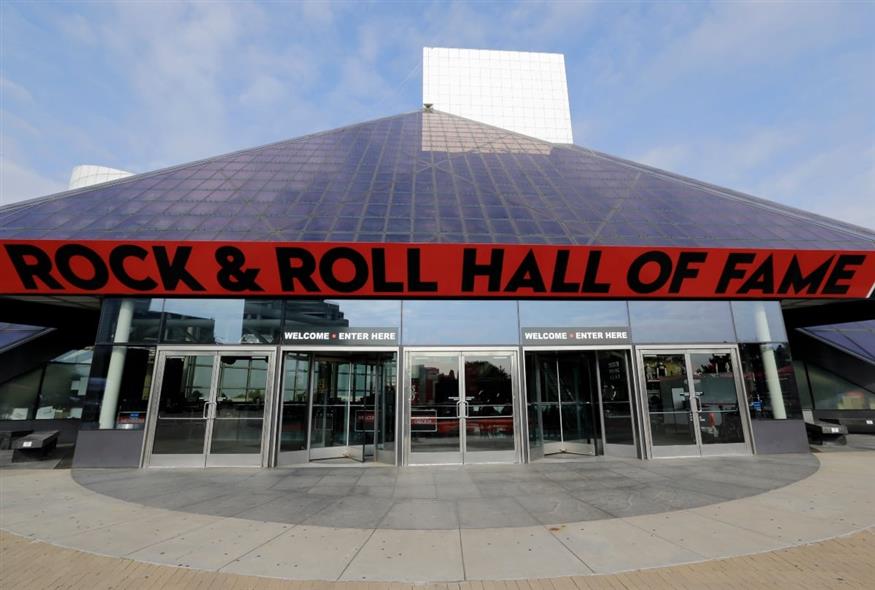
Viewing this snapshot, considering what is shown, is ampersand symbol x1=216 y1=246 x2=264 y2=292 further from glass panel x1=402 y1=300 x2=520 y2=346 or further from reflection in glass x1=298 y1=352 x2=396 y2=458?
glass panel x1=402 y1=300 x2=520 y2=346

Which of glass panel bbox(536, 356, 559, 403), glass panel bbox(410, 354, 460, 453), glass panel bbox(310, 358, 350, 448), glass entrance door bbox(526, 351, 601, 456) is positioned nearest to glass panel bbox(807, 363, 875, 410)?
glass entrance door bbox(526, 351, 601, 456)

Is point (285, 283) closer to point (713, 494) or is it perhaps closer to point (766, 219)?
point (713, 494)

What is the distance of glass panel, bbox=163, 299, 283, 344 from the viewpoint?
11.9m

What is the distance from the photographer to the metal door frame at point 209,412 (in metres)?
11.3

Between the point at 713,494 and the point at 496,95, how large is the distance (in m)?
33.8

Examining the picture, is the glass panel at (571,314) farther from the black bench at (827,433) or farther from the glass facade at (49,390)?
the glass facade at (49,390)

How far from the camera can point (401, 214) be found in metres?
12.6

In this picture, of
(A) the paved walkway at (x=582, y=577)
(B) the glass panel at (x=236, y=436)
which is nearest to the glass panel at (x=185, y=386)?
(B) the glass panel at (x=236, y=436)

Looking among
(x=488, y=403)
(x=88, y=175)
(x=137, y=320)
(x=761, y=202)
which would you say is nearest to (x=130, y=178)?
(x=137, y=320)

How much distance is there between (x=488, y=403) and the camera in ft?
38.5

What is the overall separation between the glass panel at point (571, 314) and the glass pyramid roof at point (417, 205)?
1927 millimetres

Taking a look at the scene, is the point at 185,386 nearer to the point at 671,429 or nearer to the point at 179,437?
the point at 179,437

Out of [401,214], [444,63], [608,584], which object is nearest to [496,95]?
[444,63]

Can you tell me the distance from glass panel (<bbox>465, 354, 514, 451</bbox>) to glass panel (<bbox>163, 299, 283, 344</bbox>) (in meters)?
5.63
